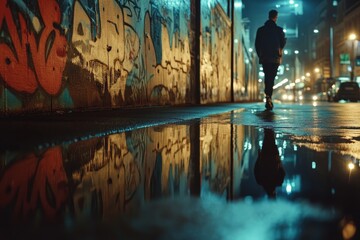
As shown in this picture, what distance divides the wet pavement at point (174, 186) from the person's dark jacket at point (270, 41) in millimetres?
6495

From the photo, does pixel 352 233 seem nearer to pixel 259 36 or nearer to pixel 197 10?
pixel 259 36

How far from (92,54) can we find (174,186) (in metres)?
5.94

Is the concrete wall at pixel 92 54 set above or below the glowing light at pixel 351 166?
above

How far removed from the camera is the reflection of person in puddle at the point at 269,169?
2.41 meters

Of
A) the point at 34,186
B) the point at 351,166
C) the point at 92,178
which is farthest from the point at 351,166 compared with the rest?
the point at 34,186

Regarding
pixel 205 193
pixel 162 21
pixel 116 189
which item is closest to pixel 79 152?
pixel 116 189

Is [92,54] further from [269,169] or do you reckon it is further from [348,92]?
[348,92]

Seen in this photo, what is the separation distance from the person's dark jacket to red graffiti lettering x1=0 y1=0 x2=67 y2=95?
203 inches

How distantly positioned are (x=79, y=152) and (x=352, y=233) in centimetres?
222

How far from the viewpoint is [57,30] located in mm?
6809

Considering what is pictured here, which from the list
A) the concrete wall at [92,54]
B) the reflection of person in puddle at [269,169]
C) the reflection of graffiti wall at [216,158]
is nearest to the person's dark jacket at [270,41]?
the concrete wall at [92,54]

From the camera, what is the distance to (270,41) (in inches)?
427

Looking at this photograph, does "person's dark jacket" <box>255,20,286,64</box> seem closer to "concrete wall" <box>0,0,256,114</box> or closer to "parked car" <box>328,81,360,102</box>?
"concrete wall" <box>0,0,256,114</box>

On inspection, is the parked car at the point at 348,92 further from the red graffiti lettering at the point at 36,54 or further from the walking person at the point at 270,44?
the red graffiti lettering at the point at 36,54
